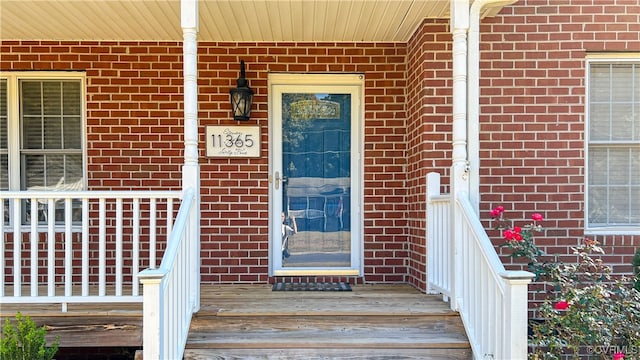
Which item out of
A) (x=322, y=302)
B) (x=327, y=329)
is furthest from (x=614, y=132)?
(x=327, y=329)

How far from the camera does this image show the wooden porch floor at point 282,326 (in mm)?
3293

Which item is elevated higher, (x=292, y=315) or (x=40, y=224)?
(x=40, y=224)

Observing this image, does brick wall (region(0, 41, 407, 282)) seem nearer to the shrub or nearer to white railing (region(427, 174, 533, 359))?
white railing (region(427, 174, 533, 359))

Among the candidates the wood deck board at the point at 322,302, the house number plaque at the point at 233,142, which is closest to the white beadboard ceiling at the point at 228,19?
the house number plaque at the point at 233,142

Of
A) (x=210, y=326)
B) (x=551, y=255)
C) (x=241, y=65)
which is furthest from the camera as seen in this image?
(x=241, y=65)

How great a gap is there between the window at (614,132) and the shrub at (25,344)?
4.30 meters

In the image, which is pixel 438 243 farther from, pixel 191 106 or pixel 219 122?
pixel 219 122

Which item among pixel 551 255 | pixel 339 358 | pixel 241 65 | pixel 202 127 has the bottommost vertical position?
pixel 339 358

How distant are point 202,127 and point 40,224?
183 centimetres

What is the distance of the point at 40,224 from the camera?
15.9ft

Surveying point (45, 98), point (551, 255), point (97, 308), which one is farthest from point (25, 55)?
point (551, 255)

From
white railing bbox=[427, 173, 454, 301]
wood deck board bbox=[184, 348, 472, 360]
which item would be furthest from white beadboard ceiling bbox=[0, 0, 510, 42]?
wood deck board bbox=[184, 348, 472, 360]

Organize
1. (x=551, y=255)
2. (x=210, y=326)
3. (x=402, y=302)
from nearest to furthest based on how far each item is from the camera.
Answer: (x=210, y=326) < (x=402, y=302) < (x=551, y=255)

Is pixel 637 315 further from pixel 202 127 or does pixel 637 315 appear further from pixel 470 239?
pixel 202 127
